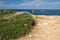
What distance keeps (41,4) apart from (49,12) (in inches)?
11.2

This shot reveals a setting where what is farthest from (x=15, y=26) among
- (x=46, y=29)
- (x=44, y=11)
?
(x=44, y=11)

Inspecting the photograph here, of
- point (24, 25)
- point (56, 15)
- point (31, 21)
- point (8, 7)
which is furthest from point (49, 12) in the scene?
point (8, 7)

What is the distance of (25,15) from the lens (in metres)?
3.52

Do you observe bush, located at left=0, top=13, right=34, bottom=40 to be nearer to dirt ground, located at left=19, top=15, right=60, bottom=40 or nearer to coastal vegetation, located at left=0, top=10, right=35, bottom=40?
coastal vegetation, located at left=0, top=10, right=35, bottom=40

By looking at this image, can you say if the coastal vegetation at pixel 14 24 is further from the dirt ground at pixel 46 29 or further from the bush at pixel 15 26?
the dirt ground at pixel 46 29

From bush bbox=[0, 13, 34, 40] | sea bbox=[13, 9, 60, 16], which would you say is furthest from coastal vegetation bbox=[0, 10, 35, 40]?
sea bbox=[13, 9, 60, 16]

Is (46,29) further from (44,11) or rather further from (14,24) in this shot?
(14,24)

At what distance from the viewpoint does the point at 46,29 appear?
327cm

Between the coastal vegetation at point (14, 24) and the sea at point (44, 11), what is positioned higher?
the sea at point (44, 11)

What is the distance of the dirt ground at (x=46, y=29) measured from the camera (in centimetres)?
307

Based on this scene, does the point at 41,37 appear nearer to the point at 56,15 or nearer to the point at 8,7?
the point at 56,15

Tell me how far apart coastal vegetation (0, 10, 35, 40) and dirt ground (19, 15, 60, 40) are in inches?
5.6

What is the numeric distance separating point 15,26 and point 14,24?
0.07 metres

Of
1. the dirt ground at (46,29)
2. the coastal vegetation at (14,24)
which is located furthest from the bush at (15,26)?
the dirt ground at (46,29)
